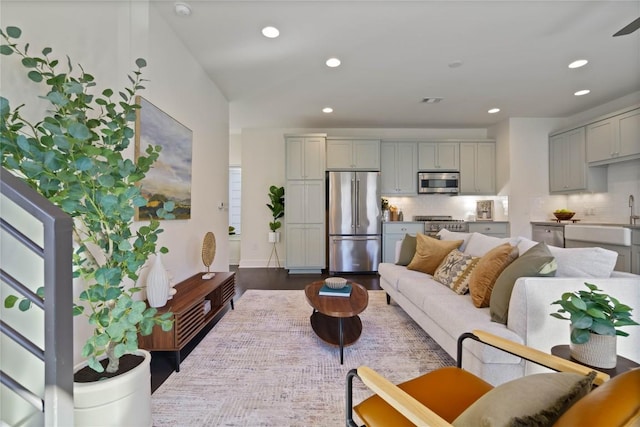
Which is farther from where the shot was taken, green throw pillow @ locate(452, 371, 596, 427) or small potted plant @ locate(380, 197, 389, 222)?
small potted plant @ locate(380, 197, 389, 222)

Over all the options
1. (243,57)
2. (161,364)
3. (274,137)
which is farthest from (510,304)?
(274,137)

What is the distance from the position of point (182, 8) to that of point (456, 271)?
10.5ft

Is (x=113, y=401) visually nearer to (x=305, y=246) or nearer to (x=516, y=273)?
(x=516, y=273)

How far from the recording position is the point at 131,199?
3.63ft

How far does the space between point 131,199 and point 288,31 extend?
2.19m

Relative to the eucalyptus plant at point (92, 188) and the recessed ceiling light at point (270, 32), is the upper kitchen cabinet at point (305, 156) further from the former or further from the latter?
the eucalyptus plant at point (92, 188)

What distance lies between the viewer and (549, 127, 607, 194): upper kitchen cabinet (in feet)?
13.7

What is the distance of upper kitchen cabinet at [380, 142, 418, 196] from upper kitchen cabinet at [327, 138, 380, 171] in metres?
0.28

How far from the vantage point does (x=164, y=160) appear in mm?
2342

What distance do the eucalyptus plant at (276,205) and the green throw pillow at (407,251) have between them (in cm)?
271

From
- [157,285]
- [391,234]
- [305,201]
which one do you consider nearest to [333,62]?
[305,201]

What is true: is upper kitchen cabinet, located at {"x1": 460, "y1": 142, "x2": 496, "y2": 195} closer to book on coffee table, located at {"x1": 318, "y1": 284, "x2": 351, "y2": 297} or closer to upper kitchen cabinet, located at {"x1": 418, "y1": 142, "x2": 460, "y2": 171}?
upper kitchen cabinet, located at {"x1": 418, "y1": 142, "x2": 460, "y2": 171}

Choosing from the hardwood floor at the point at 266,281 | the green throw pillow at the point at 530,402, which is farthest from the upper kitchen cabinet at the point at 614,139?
the green throw pillow at the point at 530,402

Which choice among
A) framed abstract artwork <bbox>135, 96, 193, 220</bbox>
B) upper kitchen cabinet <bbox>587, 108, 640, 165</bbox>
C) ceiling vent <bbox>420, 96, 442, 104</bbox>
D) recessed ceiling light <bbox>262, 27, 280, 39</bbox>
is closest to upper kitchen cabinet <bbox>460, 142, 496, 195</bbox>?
upper kitchen cabinet <bbox>587, 108, 640, 165</bbox>
